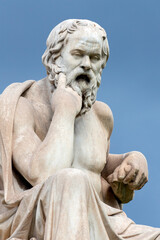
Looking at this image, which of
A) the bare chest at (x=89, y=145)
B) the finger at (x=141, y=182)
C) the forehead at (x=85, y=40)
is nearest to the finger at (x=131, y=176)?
the finger at (x=141, y=182)

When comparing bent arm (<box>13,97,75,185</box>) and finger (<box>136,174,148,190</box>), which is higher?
bent arm (<box>13,97,75,185</box>)

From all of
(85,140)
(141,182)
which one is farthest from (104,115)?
(141,182)

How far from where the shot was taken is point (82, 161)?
1282 centimetres

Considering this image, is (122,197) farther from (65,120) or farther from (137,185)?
(65,120)

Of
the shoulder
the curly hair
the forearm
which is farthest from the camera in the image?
the shoulder

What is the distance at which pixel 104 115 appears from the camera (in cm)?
1361

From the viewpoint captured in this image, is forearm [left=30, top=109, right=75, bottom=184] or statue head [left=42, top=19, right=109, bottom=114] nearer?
forearm [left=30, top=109, right=75, bottom=184]

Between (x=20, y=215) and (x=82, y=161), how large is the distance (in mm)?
1299

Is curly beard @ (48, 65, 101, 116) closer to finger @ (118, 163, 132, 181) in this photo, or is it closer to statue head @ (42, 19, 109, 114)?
statue head @ (42, 19, 109, 114)

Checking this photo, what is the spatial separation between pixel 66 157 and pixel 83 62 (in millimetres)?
1381

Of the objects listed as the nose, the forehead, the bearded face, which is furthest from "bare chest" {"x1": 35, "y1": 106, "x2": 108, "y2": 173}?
the forehead

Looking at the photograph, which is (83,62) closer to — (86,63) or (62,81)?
(86,63)

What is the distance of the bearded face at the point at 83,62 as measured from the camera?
42.3ft

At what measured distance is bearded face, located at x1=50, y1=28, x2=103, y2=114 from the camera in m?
12.9
